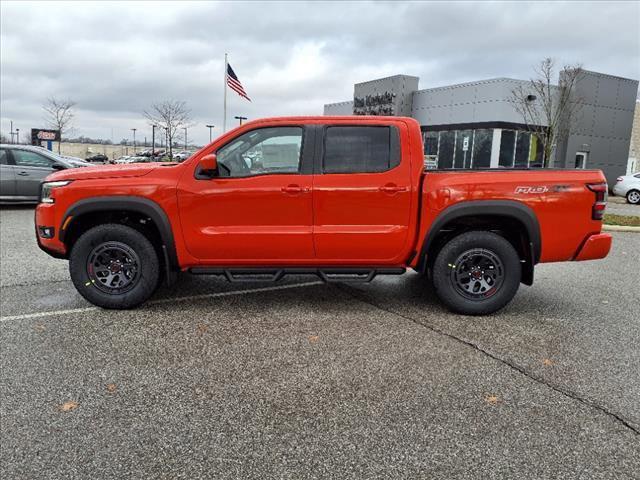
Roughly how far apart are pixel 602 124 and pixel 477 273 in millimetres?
29467

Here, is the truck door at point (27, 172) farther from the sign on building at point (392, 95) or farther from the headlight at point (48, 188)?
the sign on building at point (392, 95)

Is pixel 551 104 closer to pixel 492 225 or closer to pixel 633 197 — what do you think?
pixel 633 197

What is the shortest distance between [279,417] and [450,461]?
1000 mm

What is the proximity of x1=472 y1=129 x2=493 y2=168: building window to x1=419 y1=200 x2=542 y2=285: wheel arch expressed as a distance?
2482cm

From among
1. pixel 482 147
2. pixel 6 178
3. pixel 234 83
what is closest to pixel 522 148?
pixel 482 147

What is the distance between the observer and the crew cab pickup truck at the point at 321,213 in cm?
464

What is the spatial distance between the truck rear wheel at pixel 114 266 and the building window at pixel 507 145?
1044 inches

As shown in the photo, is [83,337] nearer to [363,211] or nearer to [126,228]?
[126,228]

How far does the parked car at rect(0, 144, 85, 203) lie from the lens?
477 inches

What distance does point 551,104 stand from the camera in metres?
27.0

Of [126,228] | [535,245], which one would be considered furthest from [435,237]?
[126,228]

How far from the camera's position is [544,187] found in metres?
4.61

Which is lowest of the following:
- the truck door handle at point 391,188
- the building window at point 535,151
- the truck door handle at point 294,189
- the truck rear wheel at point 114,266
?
the truck rear wheel at point 114,266

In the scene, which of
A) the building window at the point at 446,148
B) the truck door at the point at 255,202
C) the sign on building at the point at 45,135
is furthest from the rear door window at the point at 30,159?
the sign on building at the point at 45,135
